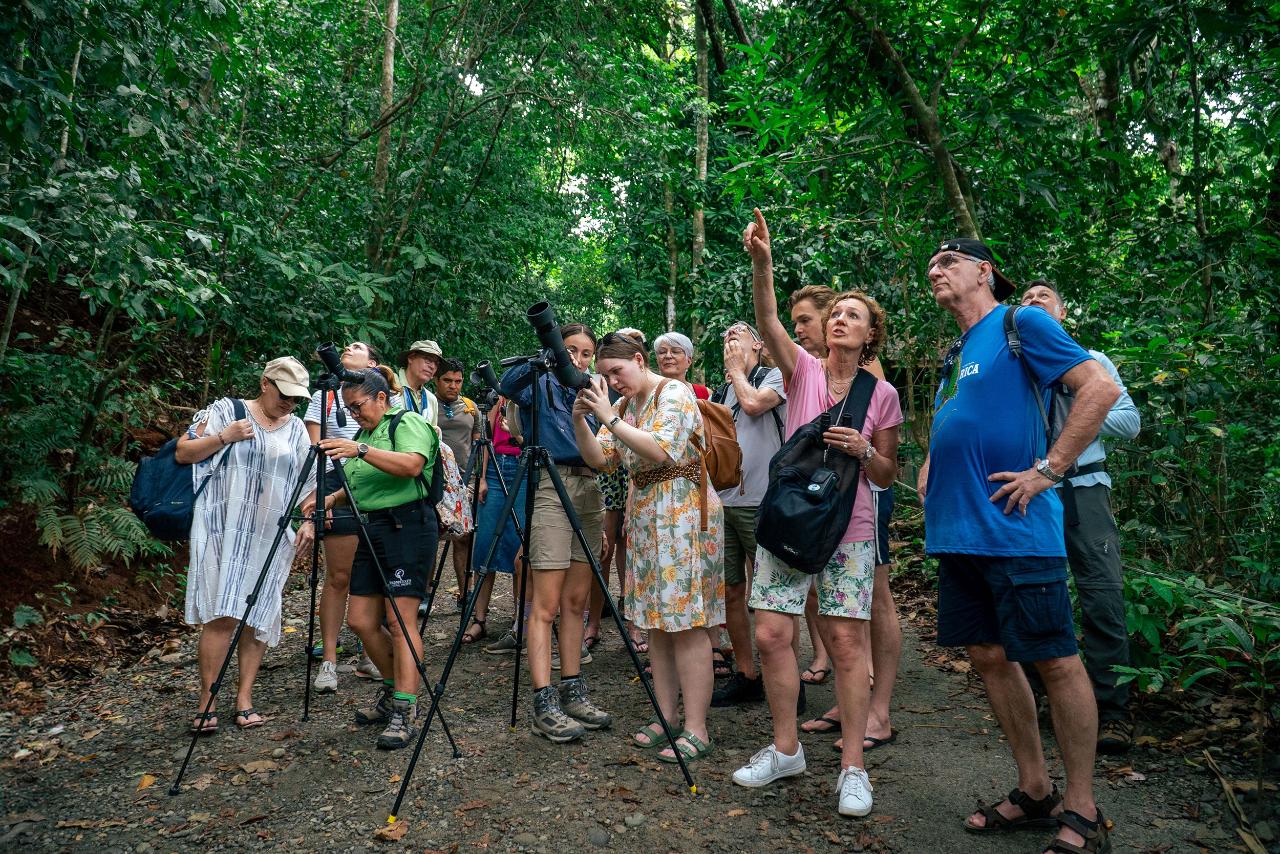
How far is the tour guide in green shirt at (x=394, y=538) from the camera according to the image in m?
4.09

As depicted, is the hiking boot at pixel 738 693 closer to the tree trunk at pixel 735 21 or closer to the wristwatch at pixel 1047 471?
the wristwatch at pixel 1047 471

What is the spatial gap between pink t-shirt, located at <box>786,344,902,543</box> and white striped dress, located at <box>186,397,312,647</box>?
2859 millimetres

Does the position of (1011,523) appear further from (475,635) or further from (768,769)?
(475,635)

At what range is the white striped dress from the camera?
4.20 m

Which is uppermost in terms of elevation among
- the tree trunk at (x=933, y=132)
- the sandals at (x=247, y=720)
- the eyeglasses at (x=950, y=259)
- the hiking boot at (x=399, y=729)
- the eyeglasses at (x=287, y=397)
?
the tree trunk at (x=933, y=132)

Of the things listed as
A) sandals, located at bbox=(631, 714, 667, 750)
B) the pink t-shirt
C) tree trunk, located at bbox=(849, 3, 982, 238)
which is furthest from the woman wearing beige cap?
tree trunk, located at bbox=(849, 3, 982, 238)

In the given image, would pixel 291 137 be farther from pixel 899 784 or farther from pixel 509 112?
pixel 899 784

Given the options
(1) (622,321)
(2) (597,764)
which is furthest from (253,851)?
(1) (622,321)

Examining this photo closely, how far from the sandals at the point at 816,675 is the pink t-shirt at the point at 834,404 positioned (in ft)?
6.04

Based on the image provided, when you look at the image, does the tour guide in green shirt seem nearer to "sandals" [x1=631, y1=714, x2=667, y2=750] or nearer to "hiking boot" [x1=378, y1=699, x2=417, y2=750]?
"hiking boot" [x1=378, y1=699, x2=417, y2=750]

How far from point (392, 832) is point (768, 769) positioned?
1.56 meters

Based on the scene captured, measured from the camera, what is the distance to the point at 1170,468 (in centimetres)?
458

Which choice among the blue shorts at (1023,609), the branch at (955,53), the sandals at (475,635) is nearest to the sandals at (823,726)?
the blue shorts at (1023,609)

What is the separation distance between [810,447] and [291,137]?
7.68 metres
